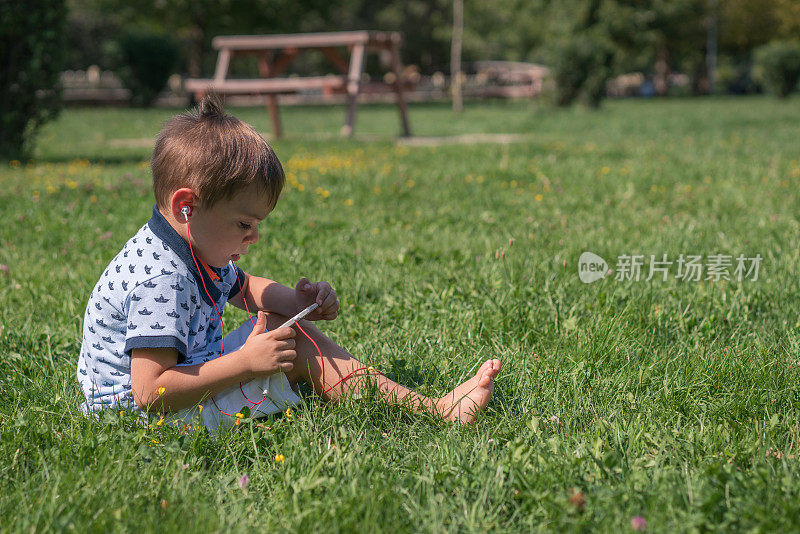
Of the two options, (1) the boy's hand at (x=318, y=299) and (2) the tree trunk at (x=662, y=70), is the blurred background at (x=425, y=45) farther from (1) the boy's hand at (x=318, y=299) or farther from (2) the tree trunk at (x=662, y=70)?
(1) the boy's hand at (x=318, y=299)

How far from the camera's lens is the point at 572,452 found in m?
2.03

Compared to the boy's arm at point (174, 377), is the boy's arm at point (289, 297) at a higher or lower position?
higher

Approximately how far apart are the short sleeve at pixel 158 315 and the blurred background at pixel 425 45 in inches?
295

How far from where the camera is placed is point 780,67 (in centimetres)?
2623

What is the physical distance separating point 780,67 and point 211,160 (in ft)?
95.9

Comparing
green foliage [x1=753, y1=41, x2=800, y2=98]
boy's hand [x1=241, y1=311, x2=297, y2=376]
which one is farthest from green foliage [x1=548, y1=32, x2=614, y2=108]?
boy's hand [x1=241, y1=311, x2=297, y2=376]

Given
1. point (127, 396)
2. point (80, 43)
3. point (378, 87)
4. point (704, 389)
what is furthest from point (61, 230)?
point (80, 43)

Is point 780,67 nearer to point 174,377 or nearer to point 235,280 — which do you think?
point 235,280

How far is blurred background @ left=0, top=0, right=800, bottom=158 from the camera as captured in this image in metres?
8.55

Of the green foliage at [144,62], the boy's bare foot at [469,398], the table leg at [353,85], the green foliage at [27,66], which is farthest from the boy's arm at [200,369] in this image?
the green foliage at [144,62]

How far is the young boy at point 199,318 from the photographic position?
2.07m

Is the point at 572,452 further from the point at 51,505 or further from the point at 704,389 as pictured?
the point at 51,505

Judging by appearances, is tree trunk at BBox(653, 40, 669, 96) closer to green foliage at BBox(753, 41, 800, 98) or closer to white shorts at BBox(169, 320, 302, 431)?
green foliage at BBox(753, 41, 800, 98)
